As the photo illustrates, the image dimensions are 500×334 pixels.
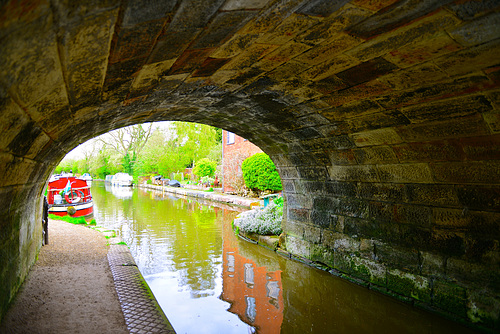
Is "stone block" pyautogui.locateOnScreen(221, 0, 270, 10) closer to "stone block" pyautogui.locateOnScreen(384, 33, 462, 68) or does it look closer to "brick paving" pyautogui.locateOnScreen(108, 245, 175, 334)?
"stone block" pyautogui.locateOnScreen(384, 33, 462, 68)

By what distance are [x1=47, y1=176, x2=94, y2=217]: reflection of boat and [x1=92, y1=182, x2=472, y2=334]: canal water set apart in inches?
236

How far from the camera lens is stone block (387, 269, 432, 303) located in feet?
15.1

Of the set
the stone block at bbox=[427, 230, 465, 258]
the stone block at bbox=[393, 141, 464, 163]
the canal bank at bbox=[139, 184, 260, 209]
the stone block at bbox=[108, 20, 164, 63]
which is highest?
the stone block at bbox=[108, 20, 164, 63]

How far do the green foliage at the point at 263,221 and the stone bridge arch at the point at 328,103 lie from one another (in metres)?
2.04

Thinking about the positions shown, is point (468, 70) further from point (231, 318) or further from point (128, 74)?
point (231, 318)

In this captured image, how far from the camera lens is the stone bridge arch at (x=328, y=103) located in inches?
74.5

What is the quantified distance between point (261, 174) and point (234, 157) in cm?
405

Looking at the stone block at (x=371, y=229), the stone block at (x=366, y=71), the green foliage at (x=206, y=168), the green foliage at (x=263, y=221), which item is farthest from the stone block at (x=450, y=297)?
the green foliage at (x=206, y=168)

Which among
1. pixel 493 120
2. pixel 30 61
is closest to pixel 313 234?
pixel 493 120

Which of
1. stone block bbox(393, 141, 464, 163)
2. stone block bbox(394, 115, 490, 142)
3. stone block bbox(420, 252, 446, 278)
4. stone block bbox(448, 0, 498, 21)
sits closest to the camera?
stone block bbox(448, 0, 498, 21)

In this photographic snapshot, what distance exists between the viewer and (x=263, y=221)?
29.2 ft

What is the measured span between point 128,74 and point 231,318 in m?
3.43

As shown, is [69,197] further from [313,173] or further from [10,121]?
[10,121]

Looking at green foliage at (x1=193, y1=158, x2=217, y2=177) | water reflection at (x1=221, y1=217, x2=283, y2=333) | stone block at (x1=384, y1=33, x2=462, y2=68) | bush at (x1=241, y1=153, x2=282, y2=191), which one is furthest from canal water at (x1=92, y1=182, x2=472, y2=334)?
green foliage at (x1=193, y1=158, x2=217, y2=177)
